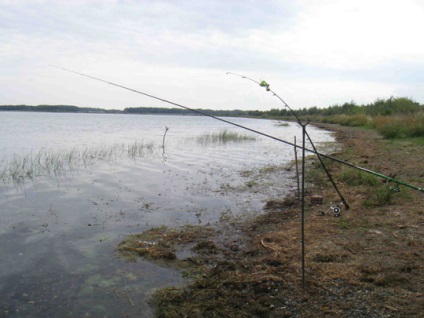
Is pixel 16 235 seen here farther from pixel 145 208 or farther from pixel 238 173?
pixel 238 173

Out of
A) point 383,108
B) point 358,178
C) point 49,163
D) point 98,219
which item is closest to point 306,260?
point 98,219

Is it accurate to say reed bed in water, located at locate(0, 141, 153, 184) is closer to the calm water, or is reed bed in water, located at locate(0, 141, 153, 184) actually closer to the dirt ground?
the calm water

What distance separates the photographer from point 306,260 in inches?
219

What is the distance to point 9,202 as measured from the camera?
10.3 m

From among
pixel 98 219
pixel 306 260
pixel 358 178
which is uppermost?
pixel 358 178

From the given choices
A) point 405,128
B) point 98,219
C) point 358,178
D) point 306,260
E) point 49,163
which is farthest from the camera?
point 405,128

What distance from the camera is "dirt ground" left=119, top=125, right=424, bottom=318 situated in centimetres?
439

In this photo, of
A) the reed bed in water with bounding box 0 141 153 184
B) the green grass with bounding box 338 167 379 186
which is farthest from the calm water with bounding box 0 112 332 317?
the green grass with bounding box 338 167 379 186

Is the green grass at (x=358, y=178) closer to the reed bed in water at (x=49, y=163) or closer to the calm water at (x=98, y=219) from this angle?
the calm water at (x=98, y=219)

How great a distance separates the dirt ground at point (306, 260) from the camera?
14.4 feet

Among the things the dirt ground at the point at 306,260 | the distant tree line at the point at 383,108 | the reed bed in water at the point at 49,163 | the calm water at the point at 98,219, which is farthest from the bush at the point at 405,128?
the reed bed in water at the point at 49,163

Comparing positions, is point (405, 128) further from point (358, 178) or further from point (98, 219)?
point (98, 219)

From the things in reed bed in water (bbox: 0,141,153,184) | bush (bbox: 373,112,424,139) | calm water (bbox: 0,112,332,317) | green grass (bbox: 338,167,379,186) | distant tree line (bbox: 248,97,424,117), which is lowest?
calm water (bbox: 0,112,332,317)

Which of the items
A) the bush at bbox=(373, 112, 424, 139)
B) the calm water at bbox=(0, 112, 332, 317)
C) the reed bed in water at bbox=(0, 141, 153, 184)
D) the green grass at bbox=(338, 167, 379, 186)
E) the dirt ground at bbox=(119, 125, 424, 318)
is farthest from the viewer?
the bush at bbox=(373, 112, 424, 139)
